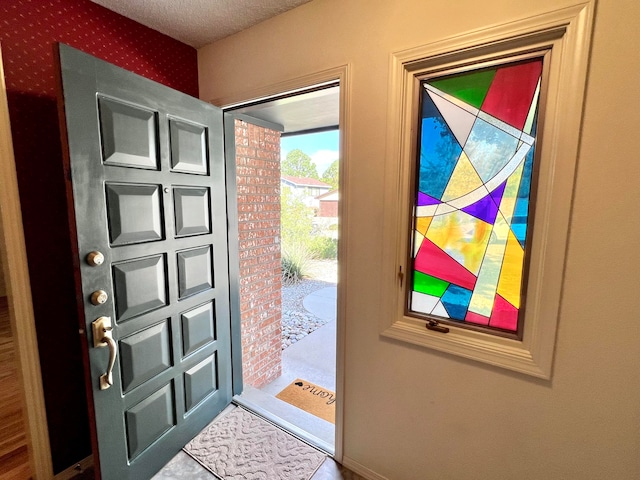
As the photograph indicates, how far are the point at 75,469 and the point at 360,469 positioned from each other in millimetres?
1474

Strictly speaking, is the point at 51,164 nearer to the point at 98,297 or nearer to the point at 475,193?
the point at 98,297

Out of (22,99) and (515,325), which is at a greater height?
(22,99)

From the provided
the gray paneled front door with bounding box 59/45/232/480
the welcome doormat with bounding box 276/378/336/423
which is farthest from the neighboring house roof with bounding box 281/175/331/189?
the gray paneled front door with bounding box 59/45/232/480

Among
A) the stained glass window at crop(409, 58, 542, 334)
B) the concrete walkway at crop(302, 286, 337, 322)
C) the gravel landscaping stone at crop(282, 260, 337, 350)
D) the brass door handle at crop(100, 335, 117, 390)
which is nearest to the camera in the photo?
the stained glass window at crop(409, 58, 542, 334)

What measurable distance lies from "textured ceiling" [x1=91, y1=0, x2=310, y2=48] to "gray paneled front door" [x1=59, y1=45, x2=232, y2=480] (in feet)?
1.36

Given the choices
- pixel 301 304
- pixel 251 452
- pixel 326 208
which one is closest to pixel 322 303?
pixel 301 304

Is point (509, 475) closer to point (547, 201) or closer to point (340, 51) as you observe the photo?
point (547, 201)

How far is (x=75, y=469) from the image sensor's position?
4.72ft

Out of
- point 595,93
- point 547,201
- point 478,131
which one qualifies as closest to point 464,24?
point 478,131

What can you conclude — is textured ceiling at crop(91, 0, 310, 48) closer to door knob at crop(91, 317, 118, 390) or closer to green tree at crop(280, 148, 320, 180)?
door knob at crop(91, 317, 118, 390)

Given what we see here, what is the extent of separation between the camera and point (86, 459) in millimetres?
1484

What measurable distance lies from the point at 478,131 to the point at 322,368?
2.61m

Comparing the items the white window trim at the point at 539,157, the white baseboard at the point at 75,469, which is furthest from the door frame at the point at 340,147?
the white baseboard at the point at 75,469

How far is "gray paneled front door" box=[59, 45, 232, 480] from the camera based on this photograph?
1106 millimetres
